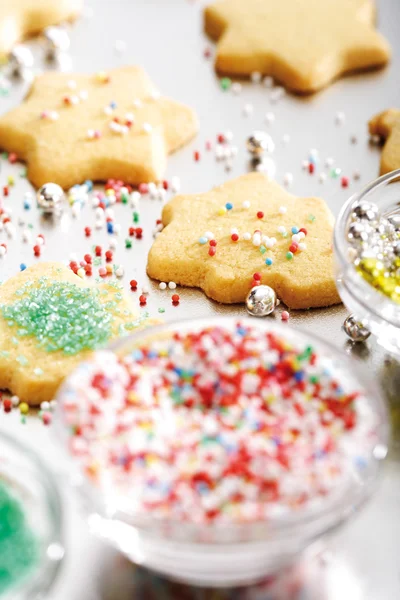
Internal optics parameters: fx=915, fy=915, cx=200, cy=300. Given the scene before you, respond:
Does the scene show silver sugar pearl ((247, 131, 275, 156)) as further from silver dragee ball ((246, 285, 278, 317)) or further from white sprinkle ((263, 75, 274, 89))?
silver dragee ball ((246, 285, 278, 317))

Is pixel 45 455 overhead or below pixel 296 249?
below

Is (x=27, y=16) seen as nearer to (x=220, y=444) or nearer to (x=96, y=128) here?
(x=96, y=128)

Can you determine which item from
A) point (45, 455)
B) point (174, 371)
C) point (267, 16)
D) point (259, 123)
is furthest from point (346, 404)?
point (267, 16)

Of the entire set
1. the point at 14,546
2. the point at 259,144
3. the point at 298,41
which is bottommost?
the point at 14,546

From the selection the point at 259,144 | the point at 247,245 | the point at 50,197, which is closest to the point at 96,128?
the point at 50,197

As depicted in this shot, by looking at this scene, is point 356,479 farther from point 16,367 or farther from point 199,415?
point 16,367

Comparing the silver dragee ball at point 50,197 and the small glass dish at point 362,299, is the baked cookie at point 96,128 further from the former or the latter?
the small glass dish at point 362,299
